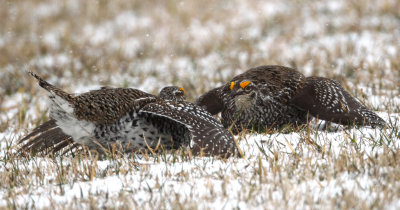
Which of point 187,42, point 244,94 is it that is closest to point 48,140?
point 244,94

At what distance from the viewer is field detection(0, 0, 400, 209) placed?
10.7ft

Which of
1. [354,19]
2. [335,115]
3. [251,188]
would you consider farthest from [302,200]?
[354,19]

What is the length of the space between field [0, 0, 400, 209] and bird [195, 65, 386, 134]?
9.2 inches

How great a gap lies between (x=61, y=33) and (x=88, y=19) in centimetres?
103

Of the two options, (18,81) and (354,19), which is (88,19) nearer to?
(18,81)

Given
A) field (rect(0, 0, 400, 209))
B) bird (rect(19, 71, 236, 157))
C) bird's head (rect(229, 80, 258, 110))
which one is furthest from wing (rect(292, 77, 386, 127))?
bird (rect(19, 71, 236, 157))

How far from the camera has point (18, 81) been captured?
847 cm

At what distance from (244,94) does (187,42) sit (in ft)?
17.9

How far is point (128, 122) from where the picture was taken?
4.41m

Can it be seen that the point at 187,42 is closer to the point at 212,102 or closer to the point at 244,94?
the point at 212,102

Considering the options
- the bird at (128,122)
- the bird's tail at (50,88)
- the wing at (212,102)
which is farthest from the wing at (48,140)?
the wing at (212,102)

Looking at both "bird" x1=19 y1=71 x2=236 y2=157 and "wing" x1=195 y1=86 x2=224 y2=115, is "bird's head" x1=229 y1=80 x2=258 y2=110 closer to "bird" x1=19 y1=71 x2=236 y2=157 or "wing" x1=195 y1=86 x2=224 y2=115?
"wing" x1=195 y1=86 x2=224 y2=115

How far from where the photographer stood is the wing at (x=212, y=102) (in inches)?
217

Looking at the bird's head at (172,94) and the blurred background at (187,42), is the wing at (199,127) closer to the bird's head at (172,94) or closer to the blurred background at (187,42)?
the bird's head at (172,94)
